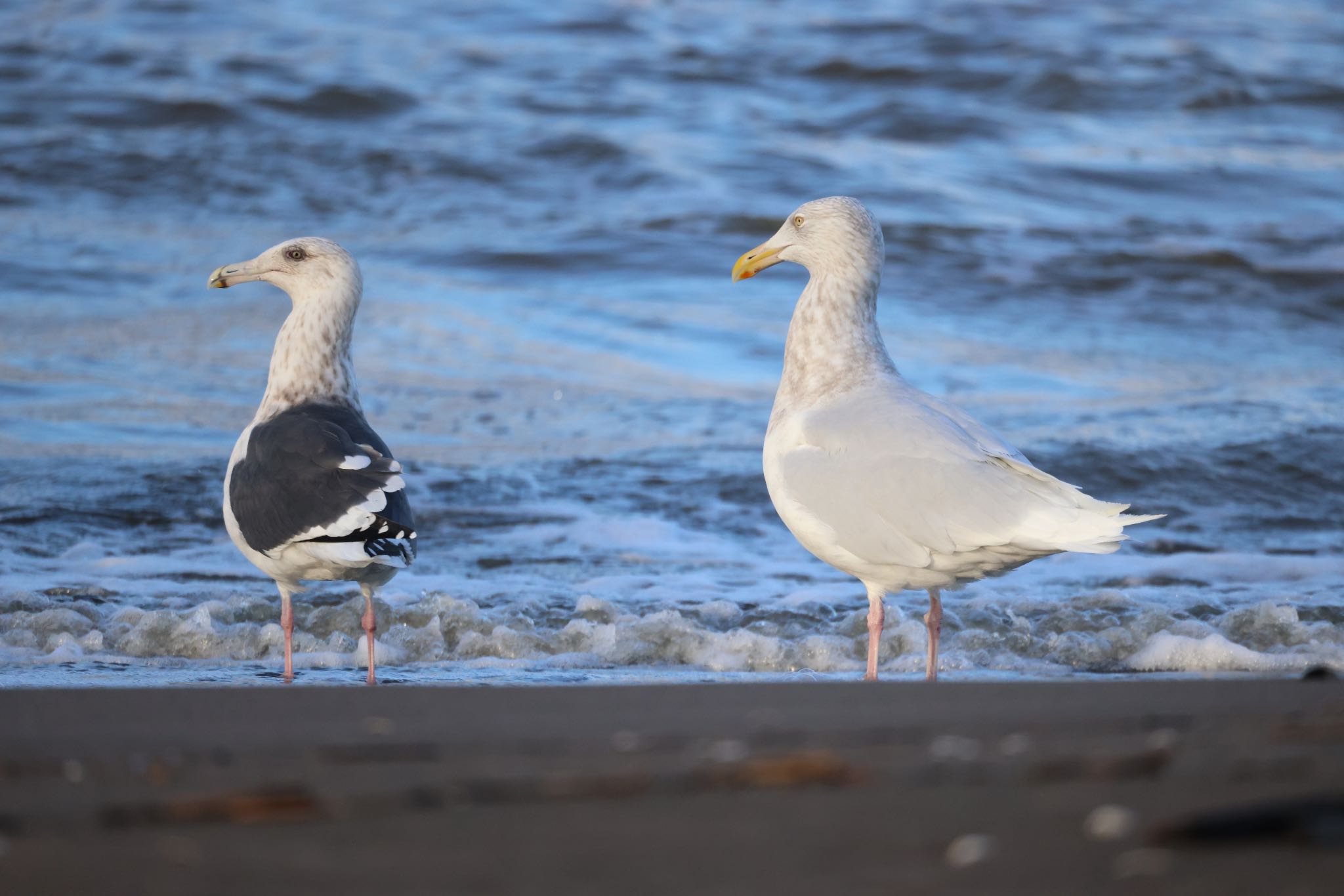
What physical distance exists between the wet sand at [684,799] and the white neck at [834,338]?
2.09 metres

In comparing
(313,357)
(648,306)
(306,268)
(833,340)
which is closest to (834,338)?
(833,340)

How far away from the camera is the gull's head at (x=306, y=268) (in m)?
5.42

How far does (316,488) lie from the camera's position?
443 cm

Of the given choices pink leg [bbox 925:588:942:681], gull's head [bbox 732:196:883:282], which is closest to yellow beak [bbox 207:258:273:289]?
gull's head [bbox 732:196:883:282]

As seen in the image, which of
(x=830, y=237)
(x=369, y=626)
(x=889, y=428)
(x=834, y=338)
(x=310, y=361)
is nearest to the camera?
(x=889, y=428)

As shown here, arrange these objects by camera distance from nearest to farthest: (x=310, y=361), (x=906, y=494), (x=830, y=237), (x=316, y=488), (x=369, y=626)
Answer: (x=906, y=494)
(x=316, y=488)
(x=369, y=626)
(x=830, y=237)
(x=310, y=361)

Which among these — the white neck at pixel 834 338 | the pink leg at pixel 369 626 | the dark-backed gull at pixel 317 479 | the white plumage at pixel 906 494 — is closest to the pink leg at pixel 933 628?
the white plumage at pixel 906 494

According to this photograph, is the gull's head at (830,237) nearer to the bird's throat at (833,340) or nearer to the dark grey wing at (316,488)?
the bird's throat at (833,340)

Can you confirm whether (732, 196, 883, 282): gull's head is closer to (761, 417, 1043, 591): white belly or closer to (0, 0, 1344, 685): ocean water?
(761, 417, 1043, 591): white belly

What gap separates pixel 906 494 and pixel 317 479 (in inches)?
71.3

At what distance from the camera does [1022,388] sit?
10047mm

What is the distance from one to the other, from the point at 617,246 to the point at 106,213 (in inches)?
189

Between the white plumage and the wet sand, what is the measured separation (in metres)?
1.30

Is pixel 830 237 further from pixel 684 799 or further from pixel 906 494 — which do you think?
pixel 684 799
